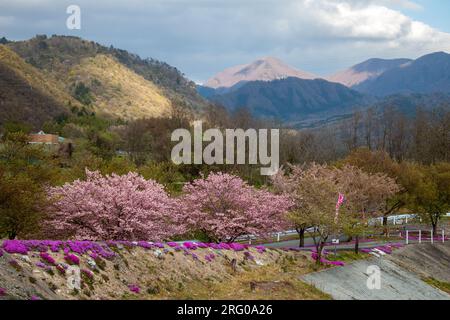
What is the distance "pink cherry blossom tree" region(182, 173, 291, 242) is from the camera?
1558 inches

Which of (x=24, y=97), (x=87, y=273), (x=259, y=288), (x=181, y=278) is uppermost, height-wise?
(x=24, y=97)

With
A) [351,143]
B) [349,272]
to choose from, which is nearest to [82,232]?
[349,272]

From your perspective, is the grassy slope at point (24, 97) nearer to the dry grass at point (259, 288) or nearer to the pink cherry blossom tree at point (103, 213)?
the pink cherry blossom tree at point (103, 213)

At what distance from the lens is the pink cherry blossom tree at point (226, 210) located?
39.6 metres

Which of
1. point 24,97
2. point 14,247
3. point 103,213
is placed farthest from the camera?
point 24,97

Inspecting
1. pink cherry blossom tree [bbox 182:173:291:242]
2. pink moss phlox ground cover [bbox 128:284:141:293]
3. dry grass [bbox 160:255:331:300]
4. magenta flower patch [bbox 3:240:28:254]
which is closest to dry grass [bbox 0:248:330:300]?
dry grass [bbox 160:255:331:300]

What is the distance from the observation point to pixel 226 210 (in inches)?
1588

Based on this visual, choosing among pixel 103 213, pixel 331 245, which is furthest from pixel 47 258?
pixel 331 245

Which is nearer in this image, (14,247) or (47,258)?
(14,247)

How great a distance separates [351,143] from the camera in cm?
11956

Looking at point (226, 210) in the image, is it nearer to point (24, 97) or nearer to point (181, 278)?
point (181, 278)

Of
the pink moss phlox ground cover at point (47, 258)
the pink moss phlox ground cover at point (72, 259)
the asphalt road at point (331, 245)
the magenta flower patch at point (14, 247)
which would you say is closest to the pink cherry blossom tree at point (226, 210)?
the asphalt road at point (331, 245)

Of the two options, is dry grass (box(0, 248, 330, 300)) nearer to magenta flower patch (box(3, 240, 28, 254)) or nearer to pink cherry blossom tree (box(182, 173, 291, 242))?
magenta flower patch (box(3, 240, 28, 254))

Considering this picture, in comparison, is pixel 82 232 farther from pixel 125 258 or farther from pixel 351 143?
pixel 351 143
